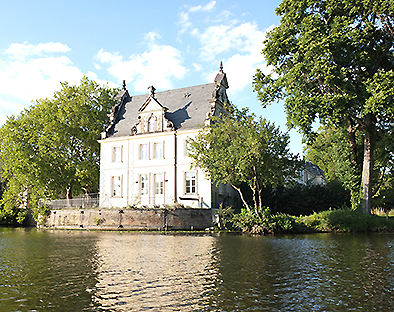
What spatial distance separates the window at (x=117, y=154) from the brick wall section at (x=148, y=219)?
23.9 ft

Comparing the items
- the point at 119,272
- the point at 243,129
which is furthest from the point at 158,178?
the point at 119,272

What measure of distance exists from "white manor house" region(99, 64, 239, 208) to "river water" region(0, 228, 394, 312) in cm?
1986

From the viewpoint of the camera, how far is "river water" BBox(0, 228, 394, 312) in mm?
7926

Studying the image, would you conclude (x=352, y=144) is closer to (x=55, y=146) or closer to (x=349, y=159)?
(x=349, y=159)

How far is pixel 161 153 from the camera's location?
38312 millimetres

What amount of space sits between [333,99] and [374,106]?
2.42 meters

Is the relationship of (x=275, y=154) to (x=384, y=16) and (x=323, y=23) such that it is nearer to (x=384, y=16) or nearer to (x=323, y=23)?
(x=323, y=23)

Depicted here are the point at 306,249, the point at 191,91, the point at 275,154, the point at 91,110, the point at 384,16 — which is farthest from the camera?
the point at 91,110

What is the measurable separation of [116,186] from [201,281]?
3193 centimetres

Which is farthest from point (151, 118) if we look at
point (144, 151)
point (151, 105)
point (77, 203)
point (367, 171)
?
point (367, 171)

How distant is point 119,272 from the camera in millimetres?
11695

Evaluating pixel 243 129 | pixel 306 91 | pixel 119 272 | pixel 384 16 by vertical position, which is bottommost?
pixel 119 272

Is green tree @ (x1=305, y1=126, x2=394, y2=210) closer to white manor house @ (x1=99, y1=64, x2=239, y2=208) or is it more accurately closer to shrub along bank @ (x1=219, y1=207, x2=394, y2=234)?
shrub along bank @ (x1=219, y1=207, x2=394, y2=234)

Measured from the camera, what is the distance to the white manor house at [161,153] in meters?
36.2
